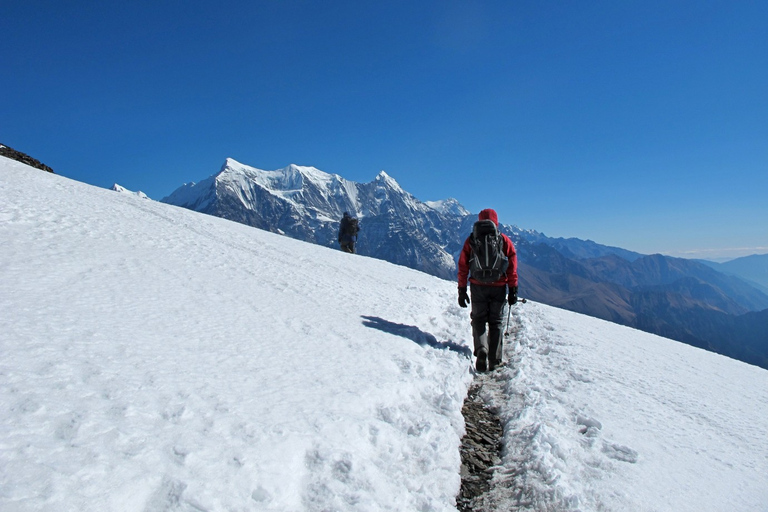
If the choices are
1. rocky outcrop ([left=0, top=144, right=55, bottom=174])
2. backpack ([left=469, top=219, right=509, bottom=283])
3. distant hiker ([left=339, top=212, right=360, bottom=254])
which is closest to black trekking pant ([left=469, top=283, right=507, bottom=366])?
backpack ([left=469, top=219, right=509, bottom=283])

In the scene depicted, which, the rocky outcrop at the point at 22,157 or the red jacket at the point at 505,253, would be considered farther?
the rocky outcrop at the point at 22,157

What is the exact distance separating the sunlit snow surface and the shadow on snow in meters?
0.07

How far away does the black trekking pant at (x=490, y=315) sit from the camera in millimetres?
8531

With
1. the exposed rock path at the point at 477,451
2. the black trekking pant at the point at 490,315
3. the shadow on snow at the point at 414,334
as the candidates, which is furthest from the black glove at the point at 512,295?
the exposed rock path at the point at 477,451

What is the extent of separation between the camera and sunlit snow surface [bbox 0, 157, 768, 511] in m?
3.37

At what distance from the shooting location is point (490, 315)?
339 inches

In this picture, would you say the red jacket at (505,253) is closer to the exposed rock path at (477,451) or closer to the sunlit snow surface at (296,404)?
the sunlit snow surface at (296,404)

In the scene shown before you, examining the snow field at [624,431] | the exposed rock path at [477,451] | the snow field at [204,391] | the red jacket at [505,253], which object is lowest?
the exposed rock path at [477,451]

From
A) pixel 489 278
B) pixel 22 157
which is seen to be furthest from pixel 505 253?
pixel 22 157

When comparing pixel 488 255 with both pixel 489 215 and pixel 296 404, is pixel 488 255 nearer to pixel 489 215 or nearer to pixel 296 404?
pixel 489 215

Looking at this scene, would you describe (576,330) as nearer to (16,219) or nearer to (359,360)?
(359,360)

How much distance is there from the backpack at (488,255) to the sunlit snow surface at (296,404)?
1977mm

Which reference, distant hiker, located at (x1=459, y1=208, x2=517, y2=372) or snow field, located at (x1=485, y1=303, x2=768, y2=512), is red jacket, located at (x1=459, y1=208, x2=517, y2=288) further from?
snow field, located at (x1=485, y1=303, x2=768, y2=512)

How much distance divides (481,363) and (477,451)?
10.7 feet
